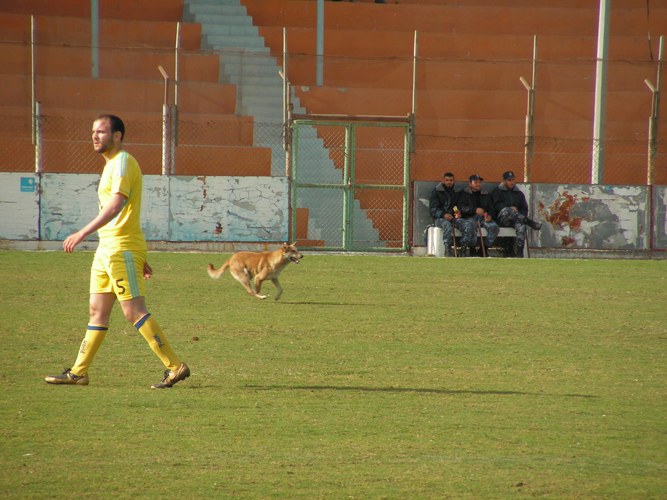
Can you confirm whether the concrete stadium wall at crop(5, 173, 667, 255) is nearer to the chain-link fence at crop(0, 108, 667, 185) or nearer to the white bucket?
the white bucket

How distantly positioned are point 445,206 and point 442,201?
118 millimetres

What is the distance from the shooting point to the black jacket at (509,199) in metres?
15.4

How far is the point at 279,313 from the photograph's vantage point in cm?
824

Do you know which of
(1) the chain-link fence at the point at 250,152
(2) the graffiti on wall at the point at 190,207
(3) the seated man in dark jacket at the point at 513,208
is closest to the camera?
(2) the graffiti on wall at the point at 190,207

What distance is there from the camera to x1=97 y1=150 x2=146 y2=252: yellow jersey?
4.57 metres

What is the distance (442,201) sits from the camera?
15398 mm

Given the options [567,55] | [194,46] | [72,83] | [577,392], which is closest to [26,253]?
[72,83]

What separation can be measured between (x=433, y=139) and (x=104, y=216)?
53.0ft

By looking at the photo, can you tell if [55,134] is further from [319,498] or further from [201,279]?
[319,498]

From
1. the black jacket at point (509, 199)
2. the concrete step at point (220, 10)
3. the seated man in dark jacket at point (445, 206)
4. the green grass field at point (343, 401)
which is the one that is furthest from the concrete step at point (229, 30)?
the green grass field at point (343, 401)

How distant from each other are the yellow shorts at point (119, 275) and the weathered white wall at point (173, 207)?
34.1 ft

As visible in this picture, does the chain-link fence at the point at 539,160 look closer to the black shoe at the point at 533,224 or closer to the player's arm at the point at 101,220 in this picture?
the black shoe at the point at 533,224

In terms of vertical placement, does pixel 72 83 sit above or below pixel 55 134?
above

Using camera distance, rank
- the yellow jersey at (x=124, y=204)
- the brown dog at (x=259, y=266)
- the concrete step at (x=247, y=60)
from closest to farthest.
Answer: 1. the yellow jersey at (x=124, y=204)
2. the brown dog at (x=259, y=266)
3. the concrete step at (x=247, y=60)
